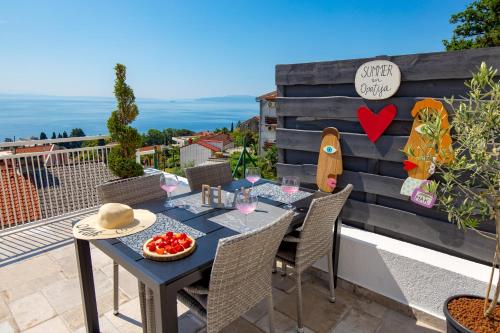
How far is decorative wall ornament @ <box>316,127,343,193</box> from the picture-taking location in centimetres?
241

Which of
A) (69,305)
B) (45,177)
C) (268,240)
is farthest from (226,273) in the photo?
(45,177)

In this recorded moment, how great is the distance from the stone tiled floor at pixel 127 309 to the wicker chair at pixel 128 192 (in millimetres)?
240

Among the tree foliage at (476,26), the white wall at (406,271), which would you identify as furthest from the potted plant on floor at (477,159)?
the tree foliage at (476,26)

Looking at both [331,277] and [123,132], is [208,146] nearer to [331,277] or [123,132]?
[123,132]

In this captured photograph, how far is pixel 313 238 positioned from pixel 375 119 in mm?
1103

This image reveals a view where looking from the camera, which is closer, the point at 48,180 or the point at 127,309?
the point at 127,309

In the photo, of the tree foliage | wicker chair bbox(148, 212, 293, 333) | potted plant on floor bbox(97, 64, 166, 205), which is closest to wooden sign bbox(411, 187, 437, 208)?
wicker chair bbox(148, 212, 293, 333)

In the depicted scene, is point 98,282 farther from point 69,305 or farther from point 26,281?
point 26,281

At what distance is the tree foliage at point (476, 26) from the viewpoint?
1095 centimetres

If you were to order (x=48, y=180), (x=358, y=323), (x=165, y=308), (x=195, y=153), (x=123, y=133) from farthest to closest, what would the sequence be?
(x=195, y=153)
(x=123, y=133)
(x=48, y=180)
(x=358, y=323)
(x=165, y=308)

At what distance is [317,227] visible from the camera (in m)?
1.74

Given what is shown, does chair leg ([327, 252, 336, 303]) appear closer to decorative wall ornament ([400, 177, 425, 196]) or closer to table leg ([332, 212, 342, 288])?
table leg ([332, 212, 342, 288])

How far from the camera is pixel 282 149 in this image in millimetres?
2887

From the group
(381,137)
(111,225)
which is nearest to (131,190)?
(111,225)
